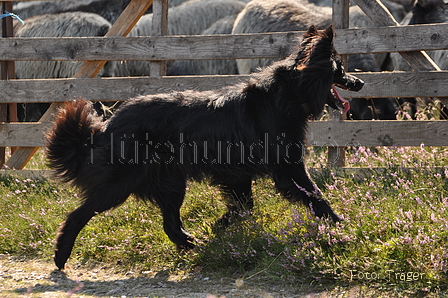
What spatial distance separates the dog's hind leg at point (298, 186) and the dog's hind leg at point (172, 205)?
2.55ft

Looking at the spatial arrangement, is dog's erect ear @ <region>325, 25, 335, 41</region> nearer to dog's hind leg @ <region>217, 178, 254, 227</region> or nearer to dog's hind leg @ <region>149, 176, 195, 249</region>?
dog's hind leg @ <region>217, 178, 254, 227</region>

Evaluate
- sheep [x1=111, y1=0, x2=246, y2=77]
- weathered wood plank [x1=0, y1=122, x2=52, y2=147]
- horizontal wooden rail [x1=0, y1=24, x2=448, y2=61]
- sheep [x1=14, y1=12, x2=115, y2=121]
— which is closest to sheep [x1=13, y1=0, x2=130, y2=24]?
sheep [x1=111, y1=0, x2=246, y2=77]

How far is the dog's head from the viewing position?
3.77m

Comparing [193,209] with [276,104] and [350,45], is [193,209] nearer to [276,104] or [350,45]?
[276,104]

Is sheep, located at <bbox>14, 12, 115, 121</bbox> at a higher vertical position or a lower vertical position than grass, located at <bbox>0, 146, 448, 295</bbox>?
higher

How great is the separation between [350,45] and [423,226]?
2.33 metres

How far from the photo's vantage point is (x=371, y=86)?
512cm

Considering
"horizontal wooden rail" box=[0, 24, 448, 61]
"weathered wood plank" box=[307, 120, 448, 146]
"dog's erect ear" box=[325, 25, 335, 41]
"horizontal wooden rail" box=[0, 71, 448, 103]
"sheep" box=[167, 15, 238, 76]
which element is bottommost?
"weathered wood plank" box=[307, 120, 448, 146]

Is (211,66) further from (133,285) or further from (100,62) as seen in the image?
(133,285)

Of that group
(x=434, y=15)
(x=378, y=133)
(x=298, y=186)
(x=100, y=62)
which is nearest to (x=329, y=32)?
(x=298, y=186)

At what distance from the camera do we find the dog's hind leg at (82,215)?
3742 millimetres

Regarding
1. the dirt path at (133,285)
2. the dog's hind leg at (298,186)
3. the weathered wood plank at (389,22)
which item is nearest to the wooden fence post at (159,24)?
the weathered wood plank at (389,22)

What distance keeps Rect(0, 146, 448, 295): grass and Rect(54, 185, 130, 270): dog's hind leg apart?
0.28 meters

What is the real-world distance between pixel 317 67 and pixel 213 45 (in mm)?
1812
